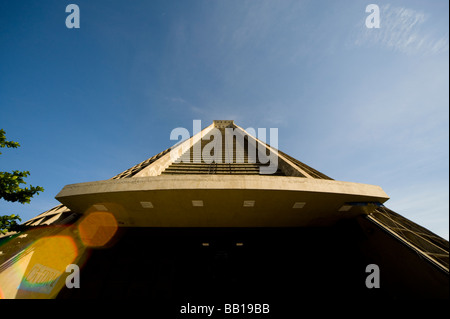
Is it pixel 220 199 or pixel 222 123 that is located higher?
pixel 222 123

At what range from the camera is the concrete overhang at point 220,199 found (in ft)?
25.9

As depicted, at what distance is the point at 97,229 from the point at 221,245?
8.07 metres

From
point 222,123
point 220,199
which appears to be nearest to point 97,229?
point 220,199

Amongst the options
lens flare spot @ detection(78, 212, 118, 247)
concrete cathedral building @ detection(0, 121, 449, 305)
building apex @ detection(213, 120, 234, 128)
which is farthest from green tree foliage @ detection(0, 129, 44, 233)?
building apex @ detection(213, 120, 234, 128)

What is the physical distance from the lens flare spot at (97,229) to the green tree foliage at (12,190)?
2838 millimetres

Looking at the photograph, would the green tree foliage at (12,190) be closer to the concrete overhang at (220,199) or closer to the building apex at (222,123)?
the concrete overhang at (220,199)

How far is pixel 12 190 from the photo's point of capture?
749 cm

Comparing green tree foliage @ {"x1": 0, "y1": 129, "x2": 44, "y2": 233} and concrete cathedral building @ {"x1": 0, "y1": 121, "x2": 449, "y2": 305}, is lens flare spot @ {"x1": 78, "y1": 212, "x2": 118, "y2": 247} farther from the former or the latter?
→ green tree foliage @ {"x1": 0, "y1": 129, "x2": 44, "y2": 233}

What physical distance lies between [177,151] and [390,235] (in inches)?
848

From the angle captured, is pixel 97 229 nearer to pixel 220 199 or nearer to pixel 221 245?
pixel 221 245
